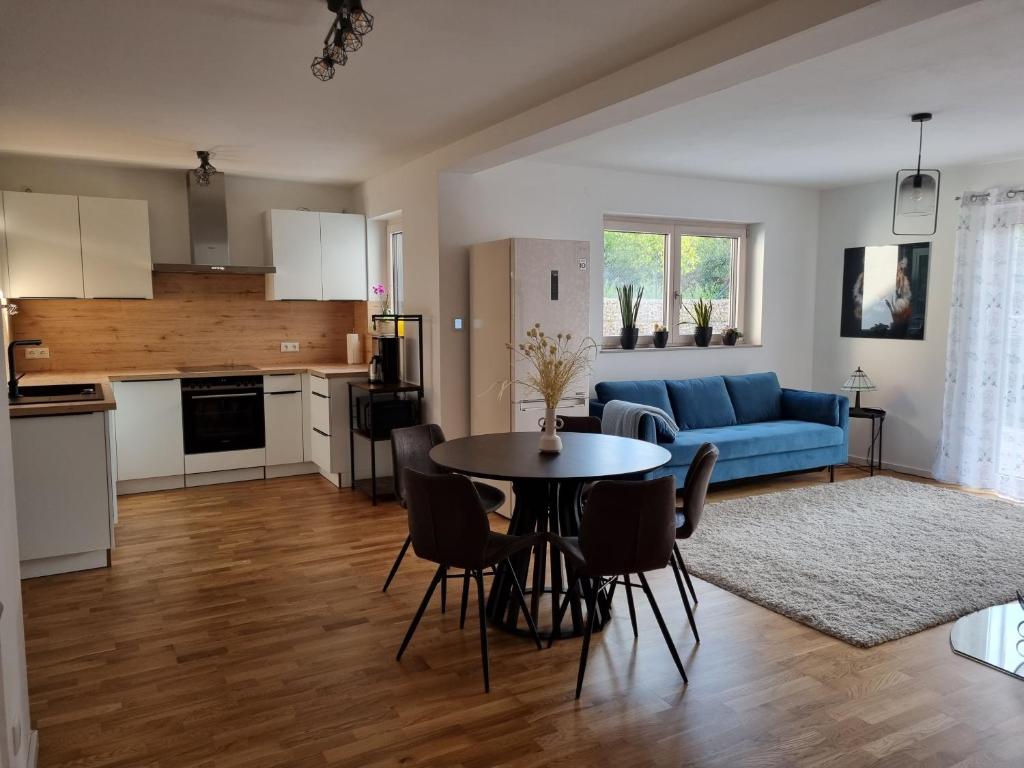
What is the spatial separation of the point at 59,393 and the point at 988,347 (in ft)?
22.7

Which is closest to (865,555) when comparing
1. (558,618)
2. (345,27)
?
(558,618)

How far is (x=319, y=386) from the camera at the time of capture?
6.00m

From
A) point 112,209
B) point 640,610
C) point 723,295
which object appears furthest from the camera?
point 723,295

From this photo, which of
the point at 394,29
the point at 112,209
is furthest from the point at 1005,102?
the point at 112,209

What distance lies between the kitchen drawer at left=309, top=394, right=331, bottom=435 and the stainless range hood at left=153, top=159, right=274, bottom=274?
1.17 metres

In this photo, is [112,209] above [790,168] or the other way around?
the other way around

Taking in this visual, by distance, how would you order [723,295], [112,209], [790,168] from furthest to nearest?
[723,295], [790,168], [112,209]

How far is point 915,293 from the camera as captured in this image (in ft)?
21.0

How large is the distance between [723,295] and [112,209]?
528 cm

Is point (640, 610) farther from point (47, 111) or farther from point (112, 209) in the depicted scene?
point (112, 209)

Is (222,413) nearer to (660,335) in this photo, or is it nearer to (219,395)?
(219,395)

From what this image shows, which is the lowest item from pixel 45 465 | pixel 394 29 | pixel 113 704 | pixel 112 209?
pixel 113 704

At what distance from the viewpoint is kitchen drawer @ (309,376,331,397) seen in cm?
584

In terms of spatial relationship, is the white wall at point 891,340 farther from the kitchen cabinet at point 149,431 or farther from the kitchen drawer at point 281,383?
the kitchen cabinet at point 149,431
